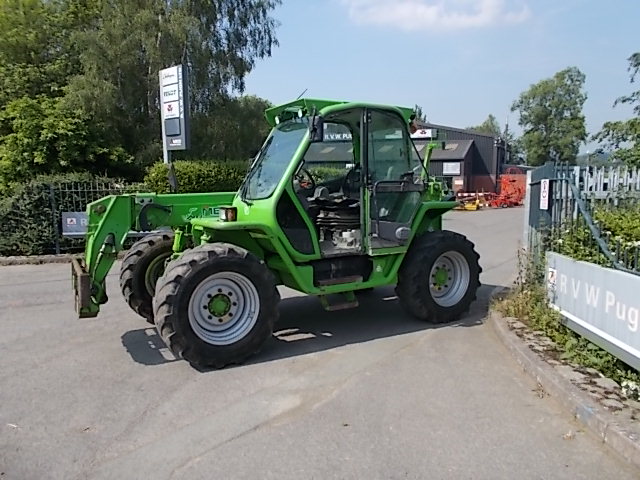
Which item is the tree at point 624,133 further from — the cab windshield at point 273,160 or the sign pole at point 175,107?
the sign pole at point 175,107

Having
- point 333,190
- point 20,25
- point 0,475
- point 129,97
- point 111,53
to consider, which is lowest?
point 0,475

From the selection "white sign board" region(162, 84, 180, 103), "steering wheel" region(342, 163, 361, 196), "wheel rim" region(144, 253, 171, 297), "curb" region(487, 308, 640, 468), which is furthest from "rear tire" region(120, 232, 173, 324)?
"white sign board" region(162, 84, 180, 103)

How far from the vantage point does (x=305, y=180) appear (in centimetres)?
683

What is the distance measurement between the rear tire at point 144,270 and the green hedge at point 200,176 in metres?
8.71

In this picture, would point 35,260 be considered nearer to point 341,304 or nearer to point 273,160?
point 273,160

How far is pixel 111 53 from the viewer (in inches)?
783

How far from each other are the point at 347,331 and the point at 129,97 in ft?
54.8

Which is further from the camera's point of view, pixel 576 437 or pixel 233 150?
pixel 233 150

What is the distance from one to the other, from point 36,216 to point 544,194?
10.6 meters

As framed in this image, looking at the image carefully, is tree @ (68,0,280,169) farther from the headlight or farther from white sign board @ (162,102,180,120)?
the headlight

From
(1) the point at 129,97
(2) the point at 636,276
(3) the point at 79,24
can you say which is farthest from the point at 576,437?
(3) the point at 79,24

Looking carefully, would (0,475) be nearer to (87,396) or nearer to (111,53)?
(87,396)

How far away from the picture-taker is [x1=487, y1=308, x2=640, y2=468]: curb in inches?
147

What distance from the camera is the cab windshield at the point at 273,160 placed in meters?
6.28
